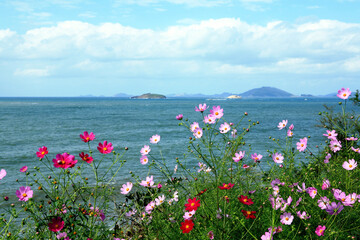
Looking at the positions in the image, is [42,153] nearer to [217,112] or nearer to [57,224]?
[57,224]

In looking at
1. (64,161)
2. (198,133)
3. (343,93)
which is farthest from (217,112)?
(343,93)

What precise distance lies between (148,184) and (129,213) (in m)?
0.58

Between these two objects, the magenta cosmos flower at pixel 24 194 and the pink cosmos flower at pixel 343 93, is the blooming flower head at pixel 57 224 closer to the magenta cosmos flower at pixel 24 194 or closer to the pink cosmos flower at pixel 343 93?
the magenta cosmos flower at pixel 24 194

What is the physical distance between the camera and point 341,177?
397 centimetres

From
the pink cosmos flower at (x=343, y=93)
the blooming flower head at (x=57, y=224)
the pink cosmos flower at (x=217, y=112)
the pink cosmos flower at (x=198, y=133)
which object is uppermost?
the pink cosmos flower at (x=343, y=93)

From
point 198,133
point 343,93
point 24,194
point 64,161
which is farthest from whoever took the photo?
point 343,93

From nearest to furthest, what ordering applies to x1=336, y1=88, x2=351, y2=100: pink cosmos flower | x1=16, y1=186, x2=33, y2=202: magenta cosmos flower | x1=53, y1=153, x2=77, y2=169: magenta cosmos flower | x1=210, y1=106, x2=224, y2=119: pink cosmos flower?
x1=53, y1=153, x2=77, y2=169: magenta cosmos flower < x1=16, y1=186, x2=33, y2=202: magenta cosmos flower < x1=210, y1=106, x2=224, y2=119: pink cosmos flower < x1=336, y1=88, x2=351, y2=100: pink cosmos flower

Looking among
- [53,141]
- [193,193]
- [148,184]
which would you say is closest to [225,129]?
[148,184]

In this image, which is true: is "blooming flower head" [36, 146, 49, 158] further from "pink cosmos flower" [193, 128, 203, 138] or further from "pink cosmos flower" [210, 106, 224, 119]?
"pink cosmos flower" [210, 106, 224, 119]

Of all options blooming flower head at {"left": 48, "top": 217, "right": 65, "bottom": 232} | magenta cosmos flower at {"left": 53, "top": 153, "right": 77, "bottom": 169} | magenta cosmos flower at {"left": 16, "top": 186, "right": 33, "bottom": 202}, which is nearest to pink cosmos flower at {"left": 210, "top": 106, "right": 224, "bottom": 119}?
magenta cosmos flower at {"left": 53, "top": 153, "right": 77, "bottom": 169}

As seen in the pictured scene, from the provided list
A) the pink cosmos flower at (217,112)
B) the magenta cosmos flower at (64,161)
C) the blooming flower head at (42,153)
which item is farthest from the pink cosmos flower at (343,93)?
the blooming flower head at (42,153)

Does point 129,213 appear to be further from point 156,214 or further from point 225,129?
point 225,129

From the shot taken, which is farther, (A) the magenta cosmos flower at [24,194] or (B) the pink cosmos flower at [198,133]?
(B) the pink cosmos flower at [198,133]

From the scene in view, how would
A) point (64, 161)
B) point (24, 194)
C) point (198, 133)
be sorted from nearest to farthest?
point (64, 161) → point (24, 194) → point (198, 133)
